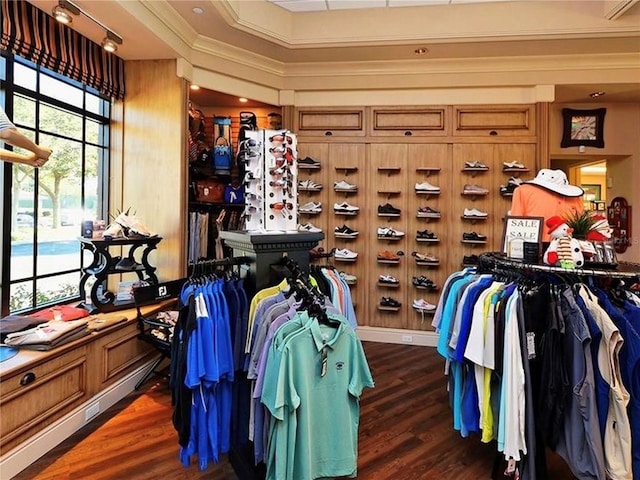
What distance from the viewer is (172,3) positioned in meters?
2.97

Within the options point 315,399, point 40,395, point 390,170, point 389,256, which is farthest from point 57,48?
point 389,256

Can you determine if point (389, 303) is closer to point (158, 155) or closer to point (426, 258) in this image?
point (426, 258)

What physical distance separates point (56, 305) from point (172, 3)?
282 cm

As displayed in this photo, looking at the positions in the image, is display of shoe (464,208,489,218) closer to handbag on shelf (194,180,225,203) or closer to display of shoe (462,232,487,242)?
display of shoe (462,232,487,242)

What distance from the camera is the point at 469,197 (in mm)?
4164

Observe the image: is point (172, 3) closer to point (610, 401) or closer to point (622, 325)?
point (622, 325)

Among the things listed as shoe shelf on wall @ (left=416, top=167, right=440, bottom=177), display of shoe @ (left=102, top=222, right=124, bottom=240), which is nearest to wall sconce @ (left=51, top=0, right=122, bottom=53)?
display of shoe @ (left=102, top=222, right=124, bottom=240)

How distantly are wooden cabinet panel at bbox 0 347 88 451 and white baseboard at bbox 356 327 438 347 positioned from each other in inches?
115

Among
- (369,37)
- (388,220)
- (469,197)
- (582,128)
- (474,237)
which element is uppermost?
(369,37)

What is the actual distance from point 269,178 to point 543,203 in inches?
76.8

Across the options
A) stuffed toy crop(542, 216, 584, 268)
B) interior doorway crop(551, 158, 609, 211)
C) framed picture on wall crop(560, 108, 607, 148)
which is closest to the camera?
stuffed toy crop(542, 216, 584, 268)

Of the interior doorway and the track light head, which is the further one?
the interior doorway

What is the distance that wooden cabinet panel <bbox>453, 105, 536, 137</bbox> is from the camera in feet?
13.3

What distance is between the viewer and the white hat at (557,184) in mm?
2383
